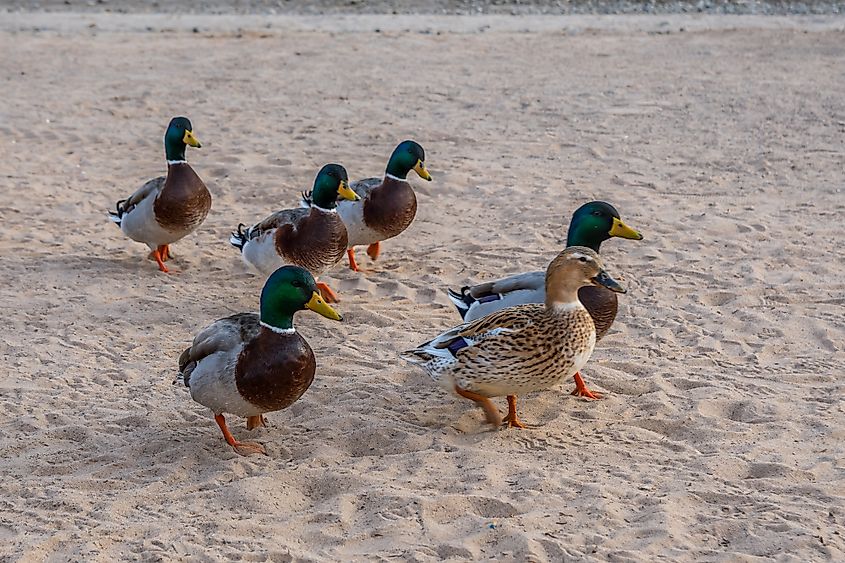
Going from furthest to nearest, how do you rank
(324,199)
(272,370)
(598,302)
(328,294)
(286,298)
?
1. (328,294)
2. (324,199)
3. (598,302)
4. (286,298)
5. (272,370)

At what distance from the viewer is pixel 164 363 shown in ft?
20.0

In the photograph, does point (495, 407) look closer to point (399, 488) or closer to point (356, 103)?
point (399, 488)

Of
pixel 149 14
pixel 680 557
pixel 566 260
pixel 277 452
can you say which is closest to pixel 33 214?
pixel 277 452

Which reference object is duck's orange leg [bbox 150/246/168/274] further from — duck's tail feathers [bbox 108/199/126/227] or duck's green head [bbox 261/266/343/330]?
duck's green head [bbox 261/266/343/330]

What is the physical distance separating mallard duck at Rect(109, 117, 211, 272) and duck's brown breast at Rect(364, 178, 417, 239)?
1.07m

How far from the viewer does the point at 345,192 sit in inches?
273

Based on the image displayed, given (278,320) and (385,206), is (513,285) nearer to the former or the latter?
(278,320)

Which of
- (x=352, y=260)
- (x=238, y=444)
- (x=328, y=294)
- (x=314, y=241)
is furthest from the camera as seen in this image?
(x=352, y=260)

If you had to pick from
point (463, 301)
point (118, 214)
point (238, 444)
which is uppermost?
point (463, 301)

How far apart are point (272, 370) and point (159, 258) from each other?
301 cm

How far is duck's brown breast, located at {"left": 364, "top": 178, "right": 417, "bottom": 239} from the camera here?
24.1ft

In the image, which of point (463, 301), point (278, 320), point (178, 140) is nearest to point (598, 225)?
point (463, 301)

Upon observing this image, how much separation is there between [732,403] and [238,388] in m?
2.18

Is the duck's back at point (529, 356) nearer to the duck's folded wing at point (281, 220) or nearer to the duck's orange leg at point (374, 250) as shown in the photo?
the duck's folded wing at point (281, 220)
